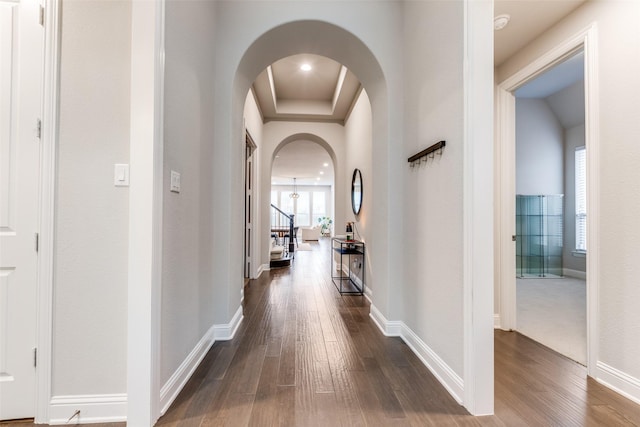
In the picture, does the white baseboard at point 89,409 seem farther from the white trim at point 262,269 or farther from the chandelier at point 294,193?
the chandelier at point 294,193

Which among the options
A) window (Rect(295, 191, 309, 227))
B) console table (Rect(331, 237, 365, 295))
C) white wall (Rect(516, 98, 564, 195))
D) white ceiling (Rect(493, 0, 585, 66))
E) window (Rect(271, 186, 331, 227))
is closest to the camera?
white ceiling (Rect(493, 0, 585, 66))

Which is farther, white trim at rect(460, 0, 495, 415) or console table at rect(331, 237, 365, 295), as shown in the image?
console table at rect(331, 237, 365, 295)

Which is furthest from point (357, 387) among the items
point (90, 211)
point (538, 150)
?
point (538, 150)

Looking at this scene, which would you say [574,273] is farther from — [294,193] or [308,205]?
[308,205]

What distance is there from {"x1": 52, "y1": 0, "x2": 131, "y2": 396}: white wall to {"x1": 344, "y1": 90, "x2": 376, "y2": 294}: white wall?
2343mm

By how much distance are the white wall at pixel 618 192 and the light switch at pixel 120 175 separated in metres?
2.88

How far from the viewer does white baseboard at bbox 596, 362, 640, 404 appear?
154cm

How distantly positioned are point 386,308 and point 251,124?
321 cm

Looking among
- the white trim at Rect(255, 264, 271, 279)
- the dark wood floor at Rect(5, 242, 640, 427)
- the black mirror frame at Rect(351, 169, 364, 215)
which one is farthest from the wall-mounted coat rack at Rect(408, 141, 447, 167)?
the white trim at Rect(255, 264, 271, 279)

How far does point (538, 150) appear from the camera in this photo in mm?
5117

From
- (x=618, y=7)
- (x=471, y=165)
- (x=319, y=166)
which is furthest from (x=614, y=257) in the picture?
(x=319, y=166)

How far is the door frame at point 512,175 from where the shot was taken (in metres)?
1.80

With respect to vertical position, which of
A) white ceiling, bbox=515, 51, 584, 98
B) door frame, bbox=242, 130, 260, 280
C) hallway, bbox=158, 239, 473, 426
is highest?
white ceiling, bbox=515, 51, 584, 98

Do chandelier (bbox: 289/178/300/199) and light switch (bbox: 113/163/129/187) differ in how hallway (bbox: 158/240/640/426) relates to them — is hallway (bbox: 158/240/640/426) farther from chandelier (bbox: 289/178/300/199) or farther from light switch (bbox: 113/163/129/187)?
chandelier (bbox: 289/178/300/199)
